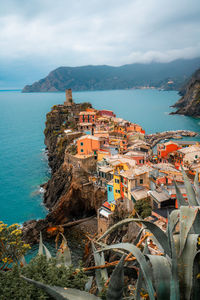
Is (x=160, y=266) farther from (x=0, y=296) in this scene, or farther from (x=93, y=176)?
(x=93, y=176)

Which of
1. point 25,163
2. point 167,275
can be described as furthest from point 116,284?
point 25,163

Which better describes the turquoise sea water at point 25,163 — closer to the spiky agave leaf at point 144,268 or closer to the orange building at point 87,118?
the orange building at point 87,118

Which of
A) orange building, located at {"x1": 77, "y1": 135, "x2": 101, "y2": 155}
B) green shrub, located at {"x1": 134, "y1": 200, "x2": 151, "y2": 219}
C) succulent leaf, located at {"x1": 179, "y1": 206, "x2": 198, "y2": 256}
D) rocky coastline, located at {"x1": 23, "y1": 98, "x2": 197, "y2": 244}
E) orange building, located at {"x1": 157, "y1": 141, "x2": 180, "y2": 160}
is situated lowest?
rocky coastline, located at {"x1": 23, "y1": 98, "x2": 197, "y2": 244}

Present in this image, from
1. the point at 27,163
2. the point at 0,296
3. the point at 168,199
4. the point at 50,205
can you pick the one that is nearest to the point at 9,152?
the point at 27,163

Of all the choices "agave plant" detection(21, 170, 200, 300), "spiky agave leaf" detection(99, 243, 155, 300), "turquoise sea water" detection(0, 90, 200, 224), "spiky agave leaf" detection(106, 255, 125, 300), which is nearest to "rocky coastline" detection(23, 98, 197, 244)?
"turquoise sea water" detection(0, 90, 200, 224)

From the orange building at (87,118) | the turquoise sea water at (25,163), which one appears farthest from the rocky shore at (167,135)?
the orange building at (87,118)

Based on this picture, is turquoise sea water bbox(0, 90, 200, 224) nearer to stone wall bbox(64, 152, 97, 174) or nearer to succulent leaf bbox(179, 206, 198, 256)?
stone wall bbox(64, 152, 97, 174)

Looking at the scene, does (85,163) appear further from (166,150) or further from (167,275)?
(167,275)
